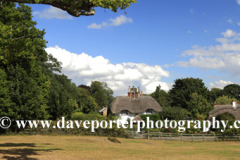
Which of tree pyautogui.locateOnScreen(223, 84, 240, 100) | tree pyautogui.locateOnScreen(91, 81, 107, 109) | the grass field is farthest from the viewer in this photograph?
tree pyautogui.locateOnScreen(223, 84, 240, 100)

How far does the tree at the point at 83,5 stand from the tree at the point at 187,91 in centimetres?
6985

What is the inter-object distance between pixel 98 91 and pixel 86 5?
325 ft

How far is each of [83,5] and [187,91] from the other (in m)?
70.9

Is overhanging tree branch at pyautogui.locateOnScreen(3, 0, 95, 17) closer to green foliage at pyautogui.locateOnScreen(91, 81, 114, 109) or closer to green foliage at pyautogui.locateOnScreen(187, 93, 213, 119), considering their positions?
green foliage at pyautogui.locateOnScreen(187, 93, 213, 119)

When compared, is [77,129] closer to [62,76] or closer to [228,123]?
[62,76]

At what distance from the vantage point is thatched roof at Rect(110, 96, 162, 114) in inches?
2459

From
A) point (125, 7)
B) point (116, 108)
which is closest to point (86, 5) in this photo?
point (125, 7)

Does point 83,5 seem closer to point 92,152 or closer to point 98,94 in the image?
point 92,152

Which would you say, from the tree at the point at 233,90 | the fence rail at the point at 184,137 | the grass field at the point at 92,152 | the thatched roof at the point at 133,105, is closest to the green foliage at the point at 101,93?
the thatched roof at the point at 133,105

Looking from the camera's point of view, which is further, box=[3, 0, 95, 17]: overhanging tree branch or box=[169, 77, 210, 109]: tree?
box=[169, 77, 210, 109]: tree

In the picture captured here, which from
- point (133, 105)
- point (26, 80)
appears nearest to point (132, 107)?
Result: point (133, 105)

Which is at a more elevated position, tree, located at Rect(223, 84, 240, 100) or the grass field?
tree, located at Rect(223, 84, 240, 100)

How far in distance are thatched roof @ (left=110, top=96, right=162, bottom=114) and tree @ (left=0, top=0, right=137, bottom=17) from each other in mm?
52213

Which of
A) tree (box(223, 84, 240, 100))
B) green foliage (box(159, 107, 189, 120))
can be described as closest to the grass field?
green foliage (box(159, 107, 189, 120))
